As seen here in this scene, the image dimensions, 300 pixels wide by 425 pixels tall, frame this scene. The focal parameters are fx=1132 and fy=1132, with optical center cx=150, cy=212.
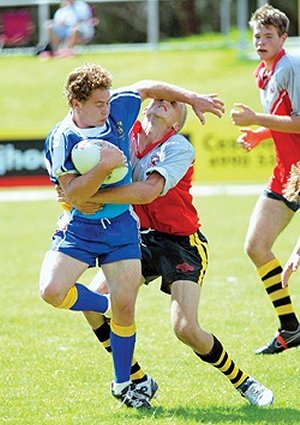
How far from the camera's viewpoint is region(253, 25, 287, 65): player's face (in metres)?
7.25

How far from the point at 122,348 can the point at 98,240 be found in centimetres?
57

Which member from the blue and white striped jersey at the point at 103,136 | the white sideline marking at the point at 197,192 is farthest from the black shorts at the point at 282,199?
the white sideline marking at the point at 197,192

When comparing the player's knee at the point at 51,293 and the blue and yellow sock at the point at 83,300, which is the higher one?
the player's knee at the point at 51,293

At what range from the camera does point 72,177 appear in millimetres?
5633

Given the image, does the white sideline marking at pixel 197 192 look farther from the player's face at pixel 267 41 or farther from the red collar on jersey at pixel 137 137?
the red collar on jersey at pixel 137 137

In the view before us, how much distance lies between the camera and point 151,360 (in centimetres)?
715

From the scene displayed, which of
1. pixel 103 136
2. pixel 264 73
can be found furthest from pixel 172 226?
pixel 264 73

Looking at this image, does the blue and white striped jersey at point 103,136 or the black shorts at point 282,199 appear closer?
the blue and white striped jersey at point 103,136

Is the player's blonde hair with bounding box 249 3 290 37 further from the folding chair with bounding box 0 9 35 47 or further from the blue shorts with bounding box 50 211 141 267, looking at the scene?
the folding chair with bounding box 0 9 35 47

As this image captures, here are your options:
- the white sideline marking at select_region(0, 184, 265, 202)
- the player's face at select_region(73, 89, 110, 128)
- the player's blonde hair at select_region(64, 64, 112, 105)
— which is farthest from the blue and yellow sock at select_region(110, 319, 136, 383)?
the white sideline marking at select_region(0, 184, 265, 202)

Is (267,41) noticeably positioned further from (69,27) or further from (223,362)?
(69,27)

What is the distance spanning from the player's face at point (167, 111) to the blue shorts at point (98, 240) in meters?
0.60

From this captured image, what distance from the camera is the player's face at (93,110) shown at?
5.59m

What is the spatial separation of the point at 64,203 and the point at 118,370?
92 cm
